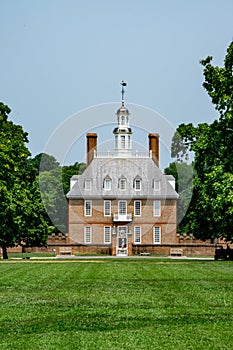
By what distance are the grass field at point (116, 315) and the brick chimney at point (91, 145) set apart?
197ft

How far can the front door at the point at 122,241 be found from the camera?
77.1 meters

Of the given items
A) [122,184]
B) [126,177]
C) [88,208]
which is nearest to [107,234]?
[88,208]

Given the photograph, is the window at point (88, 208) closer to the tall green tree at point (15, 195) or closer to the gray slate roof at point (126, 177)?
the gray slate roof at point (126, 177)

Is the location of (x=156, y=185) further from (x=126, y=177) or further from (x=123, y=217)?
(x=123, y=217)

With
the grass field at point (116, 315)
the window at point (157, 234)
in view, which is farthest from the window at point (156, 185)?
the grass field at point (116, 315)

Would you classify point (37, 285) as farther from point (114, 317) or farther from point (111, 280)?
point (114, 317)

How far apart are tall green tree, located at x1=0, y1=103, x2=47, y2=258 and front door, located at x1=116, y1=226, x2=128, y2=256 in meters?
17.3

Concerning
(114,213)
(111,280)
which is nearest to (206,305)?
(111,280)

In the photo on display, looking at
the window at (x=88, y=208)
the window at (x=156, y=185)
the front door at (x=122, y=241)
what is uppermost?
the window at (x=156, y=185)

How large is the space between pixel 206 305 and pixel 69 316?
3.26m

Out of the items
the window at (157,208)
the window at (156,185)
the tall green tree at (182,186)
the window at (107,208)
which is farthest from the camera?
the window at (156,185)

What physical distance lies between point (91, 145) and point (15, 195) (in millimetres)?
31785

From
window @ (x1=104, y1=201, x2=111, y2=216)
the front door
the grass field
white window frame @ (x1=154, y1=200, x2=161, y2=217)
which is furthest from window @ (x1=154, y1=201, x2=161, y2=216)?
the grass field

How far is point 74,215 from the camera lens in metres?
80.9
